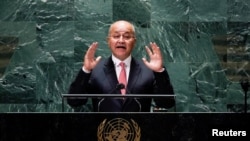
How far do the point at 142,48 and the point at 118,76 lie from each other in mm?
2203

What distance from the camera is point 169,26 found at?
7230 mm

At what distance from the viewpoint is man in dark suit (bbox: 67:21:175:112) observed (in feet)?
15.2

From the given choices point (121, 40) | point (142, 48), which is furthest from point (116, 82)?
point (142, 48)

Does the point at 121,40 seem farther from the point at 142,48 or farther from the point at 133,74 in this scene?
the point at 142,48

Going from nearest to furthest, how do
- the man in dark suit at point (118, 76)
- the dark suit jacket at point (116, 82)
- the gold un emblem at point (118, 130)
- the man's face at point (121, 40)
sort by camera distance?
the gold un emblem at point (118, 130)
the man in dark suit at point (118, 76)
the dark suit jacket at point (116, 82)
the man's face at point (121, 40)

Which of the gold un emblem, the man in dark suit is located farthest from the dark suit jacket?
the gold un emblem

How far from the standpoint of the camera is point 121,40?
5133 millimetres

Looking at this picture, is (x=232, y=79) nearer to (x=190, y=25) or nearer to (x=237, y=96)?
(x=237, y=96)

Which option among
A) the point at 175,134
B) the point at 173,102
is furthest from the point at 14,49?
the point at 175,134

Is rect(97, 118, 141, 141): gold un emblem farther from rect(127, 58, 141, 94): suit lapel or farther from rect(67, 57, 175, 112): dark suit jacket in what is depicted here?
rect(127, 58, 141, 94): suit lapel

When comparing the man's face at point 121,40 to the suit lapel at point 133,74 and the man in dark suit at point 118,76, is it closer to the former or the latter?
the man in dark suit at point 118,76

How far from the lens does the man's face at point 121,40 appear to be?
5.14 metres

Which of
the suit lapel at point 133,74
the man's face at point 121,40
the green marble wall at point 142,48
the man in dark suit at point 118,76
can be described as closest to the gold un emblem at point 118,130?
the man in dark suit at point 118,76

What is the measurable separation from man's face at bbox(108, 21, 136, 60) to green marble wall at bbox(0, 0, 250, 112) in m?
2.01
